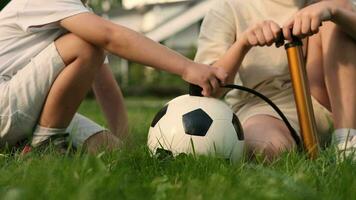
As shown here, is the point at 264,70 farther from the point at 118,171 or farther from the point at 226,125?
the point at 118,171

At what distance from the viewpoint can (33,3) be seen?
3.09 m

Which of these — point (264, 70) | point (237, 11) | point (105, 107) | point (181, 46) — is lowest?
point (181, 46)

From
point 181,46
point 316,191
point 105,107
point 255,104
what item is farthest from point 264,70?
point 181,46

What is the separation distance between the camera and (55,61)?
2.99m

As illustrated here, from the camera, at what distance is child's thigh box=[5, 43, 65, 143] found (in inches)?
118

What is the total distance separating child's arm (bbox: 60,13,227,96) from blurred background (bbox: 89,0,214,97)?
47.0 ft

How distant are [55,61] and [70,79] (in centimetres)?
10

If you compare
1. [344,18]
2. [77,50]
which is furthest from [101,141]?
[344,18]

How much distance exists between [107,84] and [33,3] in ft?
2.46

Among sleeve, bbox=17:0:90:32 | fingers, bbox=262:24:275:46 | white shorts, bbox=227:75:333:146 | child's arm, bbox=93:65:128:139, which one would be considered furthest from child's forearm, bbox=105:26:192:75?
child's arm, bbox=93:65:128:139

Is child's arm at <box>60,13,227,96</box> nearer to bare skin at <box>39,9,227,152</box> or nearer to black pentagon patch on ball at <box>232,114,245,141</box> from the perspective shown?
bare skin at <box>39,9,227,152</box>

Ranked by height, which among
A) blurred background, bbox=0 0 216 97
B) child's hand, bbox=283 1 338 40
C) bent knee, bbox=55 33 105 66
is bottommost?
blurred background, bbox=0 0 216 97

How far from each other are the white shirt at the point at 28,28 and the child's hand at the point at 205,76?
57cm

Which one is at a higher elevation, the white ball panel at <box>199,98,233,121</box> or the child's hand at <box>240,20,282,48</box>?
the child's hand at <box>240,20,282,48</box>
